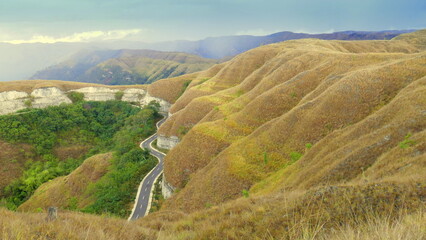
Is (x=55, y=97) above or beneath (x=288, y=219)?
beneath

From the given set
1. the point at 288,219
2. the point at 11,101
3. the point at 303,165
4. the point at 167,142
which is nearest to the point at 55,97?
the point at 11,101

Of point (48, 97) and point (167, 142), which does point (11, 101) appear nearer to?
point (48, 97)

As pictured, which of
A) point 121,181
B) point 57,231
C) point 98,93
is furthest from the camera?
point 98,93

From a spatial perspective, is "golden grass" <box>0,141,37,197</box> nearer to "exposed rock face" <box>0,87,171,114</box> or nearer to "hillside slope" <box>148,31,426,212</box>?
"exposed rock face" <box>0,87,171,114</box>

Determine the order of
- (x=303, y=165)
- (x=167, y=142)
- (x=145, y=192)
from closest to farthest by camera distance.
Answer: (x=303, y=165) < (x=145, y=192) < (x=167, y=142)

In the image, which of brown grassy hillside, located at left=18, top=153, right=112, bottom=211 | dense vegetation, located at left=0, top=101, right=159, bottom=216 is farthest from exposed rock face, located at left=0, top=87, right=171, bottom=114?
brown grassy hillside, located at left=18, top=153, right=112, bottom=211

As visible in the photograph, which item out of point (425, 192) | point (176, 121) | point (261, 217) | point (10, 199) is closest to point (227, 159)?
point (261, 217)
